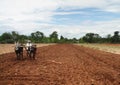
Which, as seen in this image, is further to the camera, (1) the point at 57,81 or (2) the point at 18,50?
(2) the point at 18,50

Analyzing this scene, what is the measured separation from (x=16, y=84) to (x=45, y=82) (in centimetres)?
129

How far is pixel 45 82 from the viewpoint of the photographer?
42.0 feet

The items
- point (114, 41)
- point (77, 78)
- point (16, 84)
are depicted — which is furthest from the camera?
point (114, 41)

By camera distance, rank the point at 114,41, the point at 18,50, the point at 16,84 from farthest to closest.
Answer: the point at 114,41 → the point at 18,50 → the point at 16,84

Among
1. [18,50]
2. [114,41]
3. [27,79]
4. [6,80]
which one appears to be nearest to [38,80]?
[27,79]

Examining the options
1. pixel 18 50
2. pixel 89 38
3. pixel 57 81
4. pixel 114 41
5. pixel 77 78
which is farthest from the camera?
pixel 89 38

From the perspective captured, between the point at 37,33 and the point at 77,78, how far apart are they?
17555 cm

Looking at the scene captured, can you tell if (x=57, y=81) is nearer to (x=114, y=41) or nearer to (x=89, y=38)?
(x=114, y=41)

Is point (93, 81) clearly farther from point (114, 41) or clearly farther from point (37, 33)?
point (37, 33)

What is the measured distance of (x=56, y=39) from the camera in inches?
7180

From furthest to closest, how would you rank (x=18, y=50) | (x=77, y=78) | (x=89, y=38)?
1. (x=89, y=38)
2. (x=18, y=50)
3. (x=77, y=78)

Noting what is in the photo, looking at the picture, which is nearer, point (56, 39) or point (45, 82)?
point (45, 82)

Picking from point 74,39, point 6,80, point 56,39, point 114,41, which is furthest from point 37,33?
point 6,80

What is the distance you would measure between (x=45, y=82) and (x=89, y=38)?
558 feet
